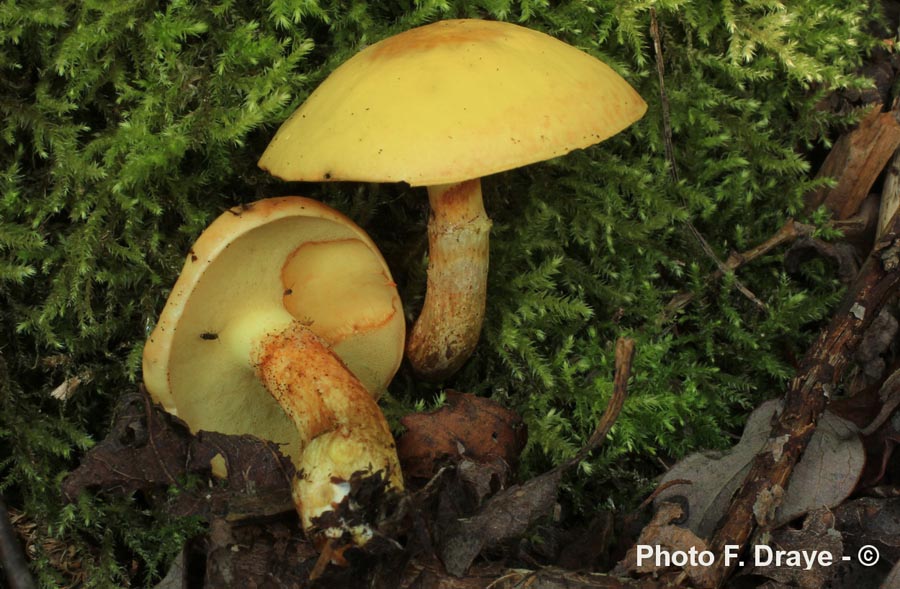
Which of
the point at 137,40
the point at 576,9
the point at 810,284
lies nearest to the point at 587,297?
the point at 810,284

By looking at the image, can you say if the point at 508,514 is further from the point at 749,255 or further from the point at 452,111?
the point at 749,255

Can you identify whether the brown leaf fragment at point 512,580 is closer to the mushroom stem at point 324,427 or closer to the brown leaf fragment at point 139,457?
the mushroom stem at point 324,427

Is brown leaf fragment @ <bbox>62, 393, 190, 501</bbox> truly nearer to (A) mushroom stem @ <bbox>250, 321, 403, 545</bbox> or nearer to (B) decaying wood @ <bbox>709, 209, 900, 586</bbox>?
(A) mushroom stem @ <bbox>250, 321, 403, 545</bbox>

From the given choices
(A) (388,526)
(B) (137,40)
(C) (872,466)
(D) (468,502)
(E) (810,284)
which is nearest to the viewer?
(A) (388,526)

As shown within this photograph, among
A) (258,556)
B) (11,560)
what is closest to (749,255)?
(258,556)

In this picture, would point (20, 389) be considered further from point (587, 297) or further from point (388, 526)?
point (587, 297)

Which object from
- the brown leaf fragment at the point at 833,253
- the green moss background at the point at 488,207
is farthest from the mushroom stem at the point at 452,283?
the brown leaf fragment at the point at 833,253
